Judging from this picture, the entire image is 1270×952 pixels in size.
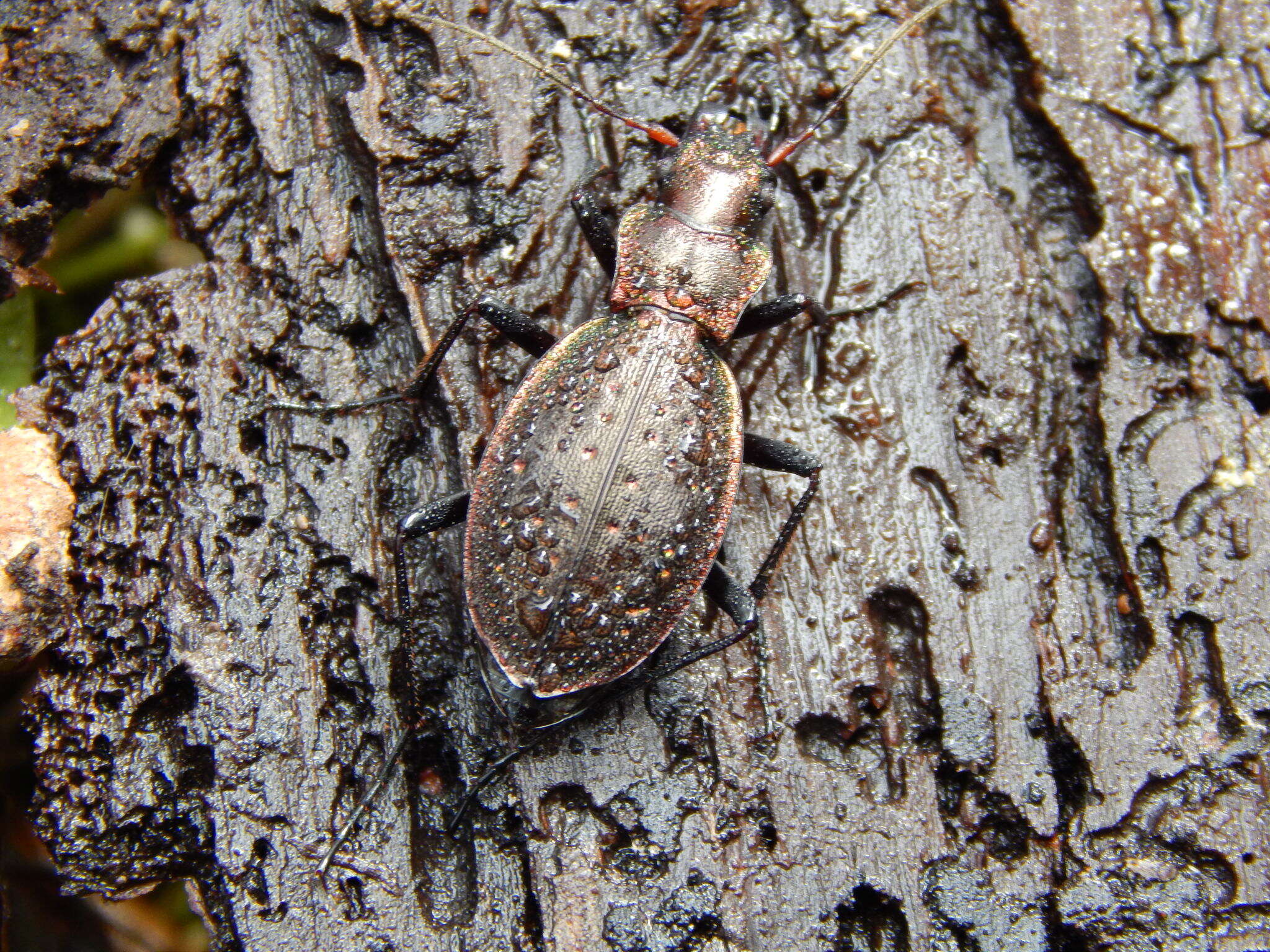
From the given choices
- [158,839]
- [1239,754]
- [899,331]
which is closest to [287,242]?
[158,839]

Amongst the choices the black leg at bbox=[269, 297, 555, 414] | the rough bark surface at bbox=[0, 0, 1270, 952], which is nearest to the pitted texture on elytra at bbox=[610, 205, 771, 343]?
the rough bark surface at bbox=[0, 0, 1270, 952]

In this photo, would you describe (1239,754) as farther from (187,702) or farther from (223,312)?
(223,312)

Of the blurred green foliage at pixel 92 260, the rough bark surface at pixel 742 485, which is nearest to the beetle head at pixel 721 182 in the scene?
the rough bark surface at pixel 742 485

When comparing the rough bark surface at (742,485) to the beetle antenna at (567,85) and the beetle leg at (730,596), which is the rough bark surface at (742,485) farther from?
the beetle leg at (730,596)

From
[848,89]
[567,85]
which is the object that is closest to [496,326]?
[567,85]

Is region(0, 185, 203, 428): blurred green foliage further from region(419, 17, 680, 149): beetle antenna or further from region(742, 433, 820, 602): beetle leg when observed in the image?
region(742, 433, 820, 602): beetle leg

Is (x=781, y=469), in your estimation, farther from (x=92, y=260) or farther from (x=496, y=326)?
(x=92, y=260)
